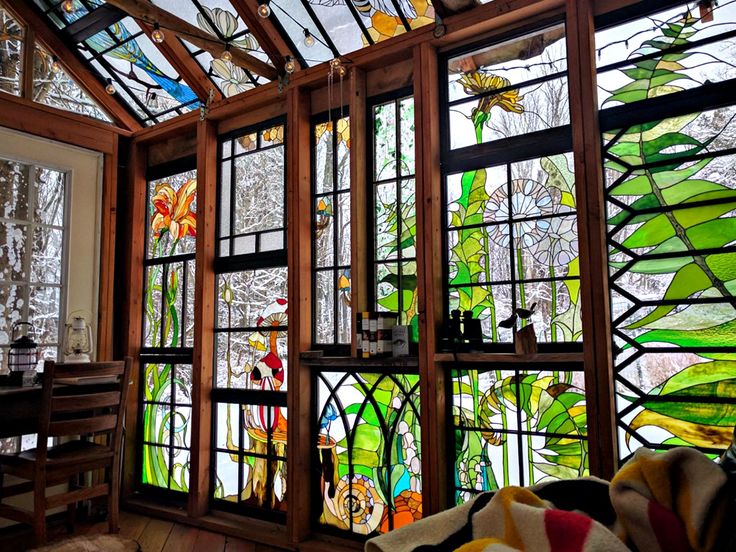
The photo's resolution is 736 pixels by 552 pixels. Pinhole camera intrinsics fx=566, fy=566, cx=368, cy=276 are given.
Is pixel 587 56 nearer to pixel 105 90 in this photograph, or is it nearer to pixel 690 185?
pixel 690 185

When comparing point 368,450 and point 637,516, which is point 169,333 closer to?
point 368,450

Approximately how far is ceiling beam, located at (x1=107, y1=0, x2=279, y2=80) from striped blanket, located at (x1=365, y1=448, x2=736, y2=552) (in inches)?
111

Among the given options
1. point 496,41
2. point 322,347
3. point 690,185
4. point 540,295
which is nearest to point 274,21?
point 496,41

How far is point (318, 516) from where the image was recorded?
122 inches

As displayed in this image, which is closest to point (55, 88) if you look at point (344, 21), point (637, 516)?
point (344, 21)

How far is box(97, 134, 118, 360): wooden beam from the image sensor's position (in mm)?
3953

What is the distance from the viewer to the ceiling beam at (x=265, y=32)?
3154mm

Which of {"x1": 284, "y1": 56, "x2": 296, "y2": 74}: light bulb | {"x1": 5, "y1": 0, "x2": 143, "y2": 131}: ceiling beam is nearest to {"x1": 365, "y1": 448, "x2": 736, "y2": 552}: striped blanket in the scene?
{"x1": 284, "y1": 56, "x2": 296, "y2": 74}: light bulb

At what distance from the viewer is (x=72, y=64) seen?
12.7 ft

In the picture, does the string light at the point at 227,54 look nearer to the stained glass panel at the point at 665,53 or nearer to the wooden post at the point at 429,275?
the wooden post at the point at 429,275

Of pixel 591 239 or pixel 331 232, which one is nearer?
pixel 591 239

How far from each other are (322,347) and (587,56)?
1952mm

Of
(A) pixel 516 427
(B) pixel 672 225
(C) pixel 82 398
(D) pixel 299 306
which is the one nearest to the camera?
(B) pixel 672 225

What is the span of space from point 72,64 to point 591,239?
3.56 meters
